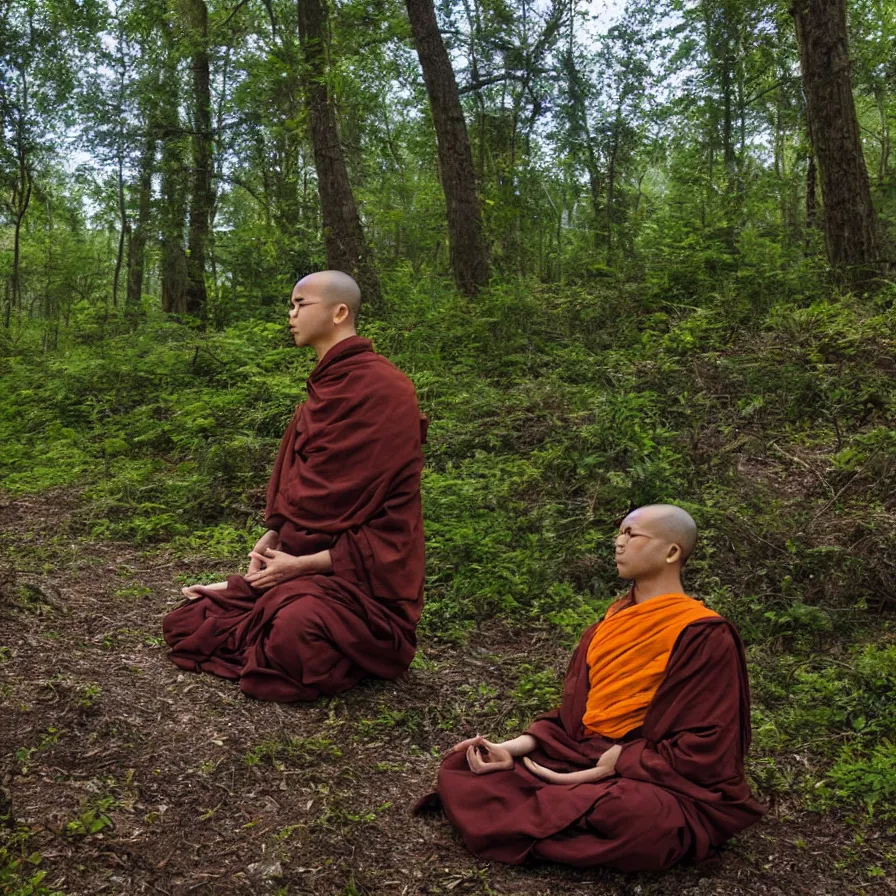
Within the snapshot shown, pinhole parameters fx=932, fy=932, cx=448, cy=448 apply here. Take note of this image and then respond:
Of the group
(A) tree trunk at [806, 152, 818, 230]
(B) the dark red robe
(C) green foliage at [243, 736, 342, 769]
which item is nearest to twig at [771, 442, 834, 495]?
(B) the dark red robe

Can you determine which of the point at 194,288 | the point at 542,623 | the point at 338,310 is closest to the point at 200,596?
the point at 338,310

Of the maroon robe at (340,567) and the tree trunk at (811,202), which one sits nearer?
the maroon robe at (340,567)

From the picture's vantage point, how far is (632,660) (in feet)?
12.4

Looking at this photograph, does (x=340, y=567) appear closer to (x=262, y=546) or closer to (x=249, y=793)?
(x=262, y=546)

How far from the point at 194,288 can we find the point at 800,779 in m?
14.6

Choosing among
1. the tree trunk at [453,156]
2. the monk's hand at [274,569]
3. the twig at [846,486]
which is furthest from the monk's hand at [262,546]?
the tree trunk at [453,156]

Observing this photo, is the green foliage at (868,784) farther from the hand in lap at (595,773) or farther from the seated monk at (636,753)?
the hand in lap at (595,773)

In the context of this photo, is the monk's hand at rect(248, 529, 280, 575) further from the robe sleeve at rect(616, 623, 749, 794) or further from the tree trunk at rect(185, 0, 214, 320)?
the tree trunk at rect(185, 0, 214, 320)

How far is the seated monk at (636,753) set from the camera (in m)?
3.47

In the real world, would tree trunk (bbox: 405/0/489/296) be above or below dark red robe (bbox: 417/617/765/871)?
above

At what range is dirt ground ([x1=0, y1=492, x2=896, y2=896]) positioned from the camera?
3281mm

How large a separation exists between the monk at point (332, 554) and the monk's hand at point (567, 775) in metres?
1.40

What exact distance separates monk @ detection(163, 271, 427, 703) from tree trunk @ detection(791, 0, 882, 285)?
25.6 ft

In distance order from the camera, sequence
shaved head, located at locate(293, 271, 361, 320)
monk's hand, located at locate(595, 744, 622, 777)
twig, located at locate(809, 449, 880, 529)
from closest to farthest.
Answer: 1. monk's hand, located at locate(595, 744, 622, 777)
2. shaved head, located at locate(293, 271, 361, 320)
3. twig, located at locate(809, 449, 880, 529)
